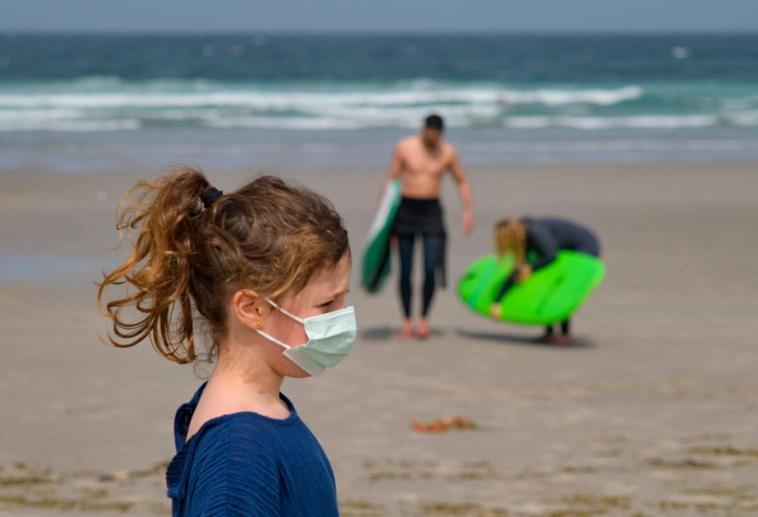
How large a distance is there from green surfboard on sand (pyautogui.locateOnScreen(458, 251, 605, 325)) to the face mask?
6893 mm

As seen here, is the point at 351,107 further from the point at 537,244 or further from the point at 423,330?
the point at 423,330

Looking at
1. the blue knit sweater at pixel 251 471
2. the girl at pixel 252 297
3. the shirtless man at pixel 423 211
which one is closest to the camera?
the blue knit sweater at pixel 251 471

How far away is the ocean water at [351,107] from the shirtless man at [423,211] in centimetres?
1062

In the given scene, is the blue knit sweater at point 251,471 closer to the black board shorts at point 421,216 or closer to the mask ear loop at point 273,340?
the mask ear loop at point 273,340

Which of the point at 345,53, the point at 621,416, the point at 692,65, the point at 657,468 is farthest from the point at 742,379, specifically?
the point at 345,53

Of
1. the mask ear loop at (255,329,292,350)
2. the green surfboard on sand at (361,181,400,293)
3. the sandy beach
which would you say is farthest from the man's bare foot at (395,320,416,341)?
the mask ear loop at (255,329,292,350)

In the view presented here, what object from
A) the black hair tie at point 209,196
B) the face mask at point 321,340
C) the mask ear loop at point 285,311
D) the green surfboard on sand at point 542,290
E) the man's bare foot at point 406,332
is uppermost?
the black hair tie at point 209,196

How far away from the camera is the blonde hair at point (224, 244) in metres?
2.05

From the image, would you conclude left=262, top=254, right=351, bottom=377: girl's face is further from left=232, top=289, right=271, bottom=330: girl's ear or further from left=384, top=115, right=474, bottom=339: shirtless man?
left=384, top=115, right=474, bottom=339: shirtless man

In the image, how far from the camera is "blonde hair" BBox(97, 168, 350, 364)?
2.05 metres

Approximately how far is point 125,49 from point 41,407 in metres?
70.5

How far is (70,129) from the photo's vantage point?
88.3 feet

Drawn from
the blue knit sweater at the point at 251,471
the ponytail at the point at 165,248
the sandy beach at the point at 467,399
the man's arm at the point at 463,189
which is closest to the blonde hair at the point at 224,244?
the ponytail at the point at 165,248

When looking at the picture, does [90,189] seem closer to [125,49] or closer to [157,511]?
[157,511]
